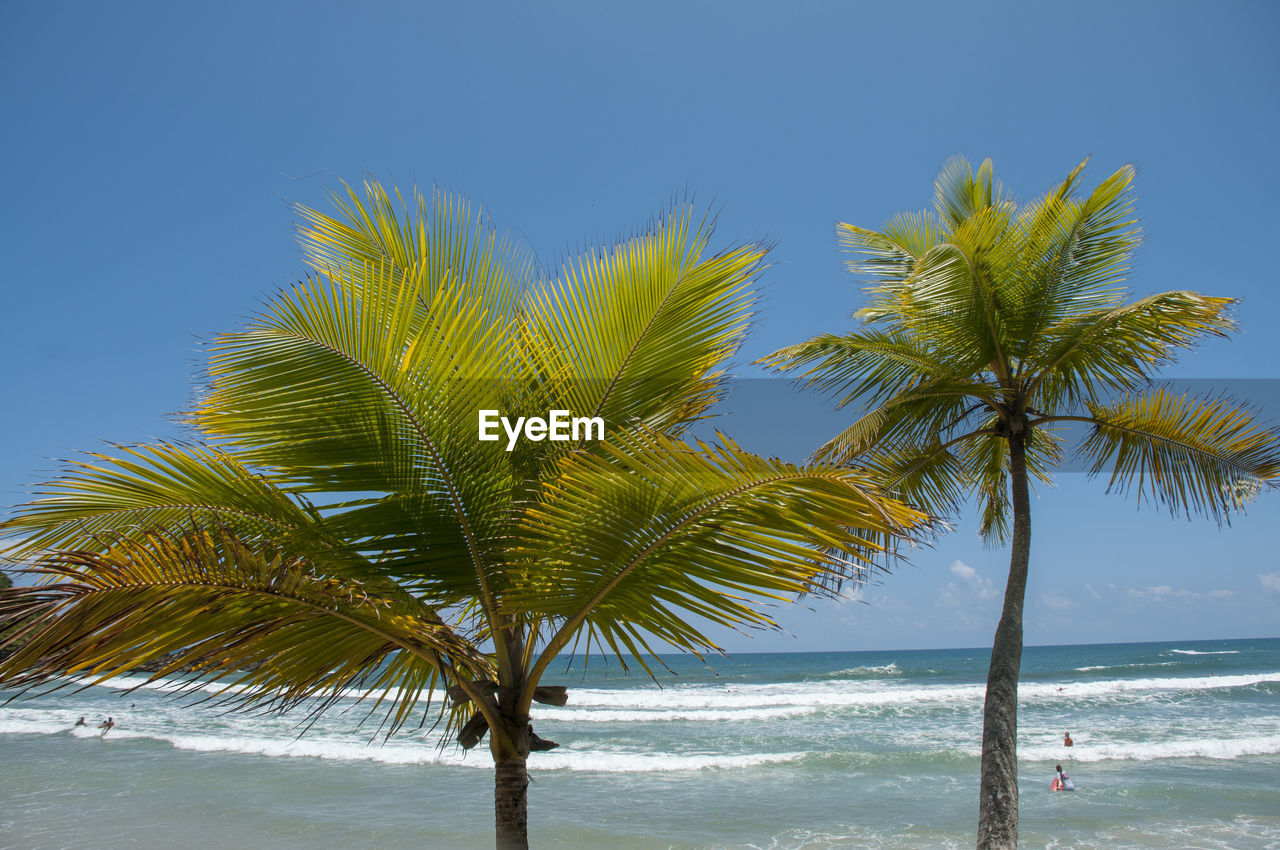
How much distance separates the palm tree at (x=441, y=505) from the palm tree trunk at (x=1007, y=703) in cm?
369

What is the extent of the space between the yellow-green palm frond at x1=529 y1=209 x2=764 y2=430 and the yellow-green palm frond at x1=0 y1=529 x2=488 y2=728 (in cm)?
118

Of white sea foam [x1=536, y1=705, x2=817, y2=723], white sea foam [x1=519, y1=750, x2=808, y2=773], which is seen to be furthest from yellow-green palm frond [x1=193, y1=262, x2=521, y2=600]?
white sea foam [x1=536, y1=705, x2=817, y2=723]

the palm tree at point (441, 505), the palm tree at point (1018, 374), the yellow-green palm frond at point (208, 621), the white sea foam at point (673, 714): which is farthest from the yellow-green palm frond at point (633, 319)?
the white sea foam at point (673, 714)

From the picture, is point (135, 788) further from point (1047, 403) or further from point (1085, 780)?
point (1085, 780)

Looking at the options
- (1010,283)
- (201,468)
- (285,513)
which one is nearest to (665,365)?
(285,513)

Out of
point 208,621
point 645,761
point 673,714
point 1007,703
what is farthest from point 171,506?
point 673,714

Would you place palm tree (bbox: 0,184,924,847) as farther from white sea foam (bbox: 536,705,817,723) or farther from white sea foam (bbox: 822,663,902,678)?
white sea foam (bbox: 822,663,902,678)

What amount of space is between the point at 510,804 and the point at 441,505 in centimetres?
141

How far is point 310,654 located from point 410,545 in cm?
56

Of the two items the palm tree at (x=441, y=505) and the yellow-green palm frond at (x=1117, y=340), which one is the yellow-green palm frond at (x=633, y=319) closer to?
the palm tree at (x=441, y=505)

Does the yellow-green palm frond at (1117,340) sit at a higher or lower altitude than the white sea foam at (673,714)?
higher

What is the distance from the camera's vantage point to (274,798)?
47.3 feet

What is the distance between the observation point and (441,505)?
342 centimetres

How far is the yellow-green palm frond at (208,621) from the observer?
238cm
